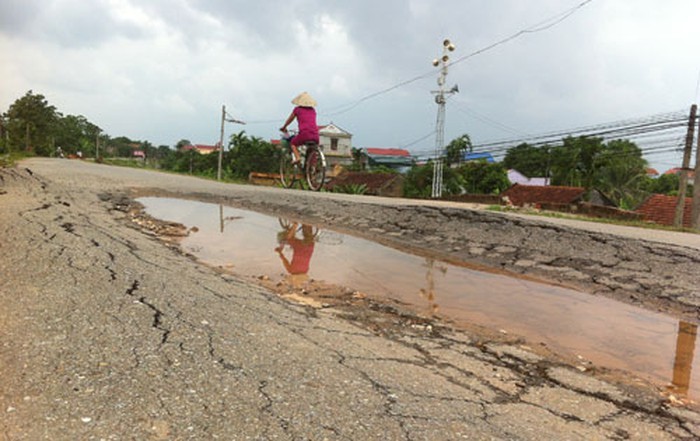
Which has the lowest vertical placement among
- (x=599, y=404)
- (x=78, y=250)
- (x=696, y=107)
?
(x=599, y=404)

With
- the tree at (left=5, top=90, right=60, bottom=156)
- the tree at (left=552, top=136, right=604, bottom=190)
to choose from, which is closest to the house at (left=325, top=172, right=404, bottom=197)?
the tree at (left=552, top=136, right=604, bottom=190)

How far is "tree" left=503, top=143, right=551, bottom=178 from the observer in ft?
202

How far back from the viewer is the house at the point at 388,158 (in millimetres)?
66650

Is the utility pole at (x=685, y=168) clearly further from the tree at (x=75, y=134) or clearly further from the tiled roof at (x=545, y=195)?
the tree at (x=75, y=134)

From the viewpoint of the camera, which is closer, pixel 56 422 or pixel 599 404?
pixel 56 422

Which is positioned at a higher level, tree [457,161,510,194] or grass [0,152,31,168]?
tree [457,161,510,194]

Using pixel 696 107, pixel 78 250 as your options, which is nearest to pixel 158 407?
pixel 78 250

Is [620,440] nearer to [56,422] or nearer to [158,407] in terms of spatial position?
[158,407]

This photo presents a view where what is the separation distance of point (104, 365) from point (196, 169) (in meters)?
54.7

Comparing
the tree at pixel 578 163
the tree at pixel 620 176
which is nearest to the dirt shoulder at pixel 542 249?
the tree at pixel 620 176

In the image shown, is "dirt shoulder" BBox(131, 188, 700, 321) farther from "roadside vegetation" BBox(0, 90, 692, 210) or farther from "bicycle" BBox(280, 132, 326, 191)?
"roadside vegetation" BBox(0, 90, 692, 210)

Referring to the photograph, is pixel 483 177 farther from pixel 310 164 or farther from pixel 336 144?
pixel 310 164

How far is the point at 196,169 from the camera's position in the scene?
53156mm

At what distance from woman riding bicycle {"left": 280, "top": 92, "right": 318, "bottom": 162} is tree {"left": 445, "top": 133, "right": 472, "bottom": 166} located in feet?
130
